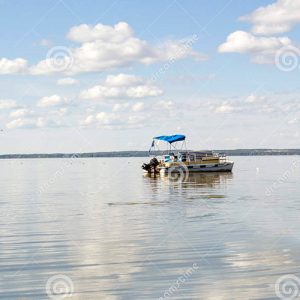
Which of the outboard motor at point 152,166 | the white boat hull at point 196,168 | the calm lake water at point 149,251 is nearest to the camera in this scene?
the calm lake water at point 149,251

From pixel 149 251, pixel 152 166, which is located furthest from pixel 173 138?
pixel 149 251

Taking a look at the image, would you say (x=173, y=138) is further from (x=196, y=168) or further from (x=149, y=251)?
(x=149, y=251)

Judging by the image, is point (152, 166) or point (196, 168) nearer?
point (196, 168)

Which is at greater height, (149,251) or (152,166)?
(152,166)

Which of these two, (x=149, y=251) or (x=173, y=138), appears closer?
(x=149, y=251)

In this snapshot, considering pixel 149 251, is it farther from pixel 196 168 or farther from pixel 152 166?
pixel 152 166

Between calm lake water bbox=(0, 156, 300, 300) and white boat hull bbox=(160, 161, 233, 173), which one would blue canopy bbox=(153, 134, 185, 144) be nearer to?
white boat hull bbox=(160, 161, 233, 173)

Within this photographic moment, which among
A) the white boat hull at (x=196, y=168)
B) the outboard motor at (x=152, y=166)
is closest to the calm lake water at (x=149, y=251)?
the white boat hull at (x=196, y=168)

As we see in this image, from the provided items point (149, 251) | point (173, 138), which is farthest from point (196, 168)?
point (149, 251)

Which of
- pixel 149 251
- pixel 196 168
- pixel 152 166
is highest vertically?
pixel 152 166

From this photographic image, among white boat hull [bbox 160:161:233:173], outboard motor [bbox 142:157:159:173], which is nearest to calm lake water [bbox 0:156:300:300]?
white boat hull [bbox 160:161:233:173]

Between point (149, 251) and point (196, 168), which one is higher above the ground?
point (196, 168)

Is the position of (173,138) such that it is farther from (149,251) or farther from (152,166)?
(149,251)

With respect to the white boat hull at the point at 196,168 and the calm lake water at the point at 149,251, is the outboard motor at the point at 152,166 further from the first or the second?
the calm lake water at the point at 149,251
